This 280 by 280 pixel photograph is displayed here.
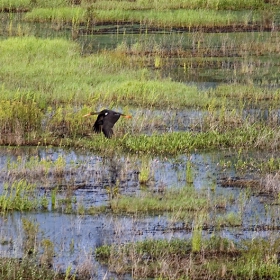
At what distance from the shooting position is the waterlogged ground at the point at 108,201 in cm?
985

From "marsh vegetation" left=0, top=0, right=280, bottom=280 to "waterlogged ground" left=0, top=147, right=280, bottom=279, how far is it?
2cm

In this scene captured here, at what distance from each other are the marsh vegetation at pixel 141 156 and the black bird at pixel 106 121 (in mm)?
177

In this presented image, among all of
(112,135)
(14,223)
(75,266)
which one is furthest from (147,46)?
(75,266)

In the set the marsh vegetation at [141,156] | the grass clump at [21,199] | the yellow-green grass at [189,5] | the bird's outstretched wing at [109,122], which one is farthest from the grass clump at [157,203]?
the yellow-green grass at [189,5]

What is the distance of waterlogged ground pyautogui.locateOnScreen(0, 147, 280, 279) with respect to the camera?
388 inches

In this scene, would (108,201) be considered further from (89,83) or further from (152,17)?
(152,17)

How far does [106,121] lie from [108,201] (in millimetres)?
2416

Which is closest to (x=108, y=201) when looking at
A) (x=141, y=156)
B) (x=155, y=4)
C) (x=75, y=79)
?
(x=141, y=156)

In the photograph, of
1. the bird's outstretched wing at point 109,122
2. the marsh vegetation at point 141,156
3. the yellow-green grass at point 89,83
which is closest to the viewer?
the marsh vegetation at point 141,156

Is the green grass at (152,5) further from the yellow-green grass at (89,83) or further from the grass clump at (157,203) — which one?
the grass clump at (157,203)

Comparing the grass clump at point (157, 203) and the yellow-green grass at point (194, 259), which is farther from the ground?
the yellow-green grass at point (194, 259)

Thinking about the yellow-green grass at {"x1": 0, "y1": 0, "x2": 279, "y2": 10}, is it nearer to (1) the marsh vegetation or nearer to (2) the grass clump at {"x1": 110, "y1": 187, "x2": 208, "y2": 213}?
(1) the marsh vegetation

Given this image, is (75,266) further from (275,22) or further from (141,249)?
(275,22)

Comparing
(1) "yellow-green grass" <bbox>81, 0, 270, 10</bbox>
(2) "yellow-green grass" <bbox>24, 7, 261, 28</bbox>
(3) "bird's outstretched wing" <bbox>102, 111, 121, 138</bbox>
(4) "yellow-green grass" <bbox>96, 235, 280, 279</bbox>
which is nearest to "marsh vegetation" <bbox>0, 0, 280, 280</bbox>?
(4) "yellow-green grass" <bbox>96, 235, 280, 279</bbox>
